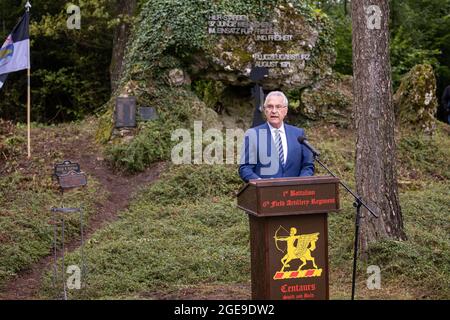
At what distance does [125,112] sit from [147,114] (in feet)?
1.56

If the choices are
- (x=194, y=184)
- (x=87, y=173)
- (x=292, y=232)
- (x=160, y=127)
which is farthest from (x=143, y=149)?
(x=292, y=232)

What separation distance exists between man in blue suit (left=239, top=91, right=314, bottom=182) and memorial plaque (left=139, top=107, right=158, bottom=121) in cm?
770

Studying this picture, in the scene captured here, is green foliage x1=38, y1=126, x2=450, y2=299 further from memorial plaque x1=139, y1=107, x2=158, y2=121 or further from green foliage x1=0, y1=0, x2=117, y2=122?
green foliage x1=0, y1=0, x2=117, y2=122

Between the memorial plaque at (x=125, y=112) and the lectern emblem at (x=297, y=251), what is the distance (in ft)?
27.9

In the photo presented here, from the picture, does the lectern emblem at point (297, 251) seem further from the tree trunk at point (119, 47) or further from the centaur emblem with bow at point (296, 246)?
the tree trunk at point (119, 47)

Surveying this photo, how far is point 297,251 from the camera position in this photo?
5.30m

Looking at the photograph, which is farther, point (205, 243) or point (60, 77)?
point (60, 77)

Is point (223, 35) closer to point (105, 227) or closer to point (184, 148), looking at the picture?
point (184, 148)

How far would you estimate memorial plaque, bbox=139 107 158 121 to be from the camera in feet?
44.1

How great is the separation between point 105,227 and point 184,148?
3.34 m

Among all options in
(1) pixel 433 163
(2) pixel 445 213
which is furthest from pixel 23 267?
(1) pixel 433 163

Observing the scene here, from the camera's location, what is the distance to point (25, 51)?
12.2 m

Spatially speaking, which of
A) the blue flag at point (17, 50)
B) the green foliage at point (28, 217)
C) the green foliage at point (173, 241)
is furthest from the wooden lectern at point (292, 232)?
the blue flag at point (17, 50)

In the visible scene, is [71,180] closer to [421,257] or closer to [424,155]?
[421,257]
